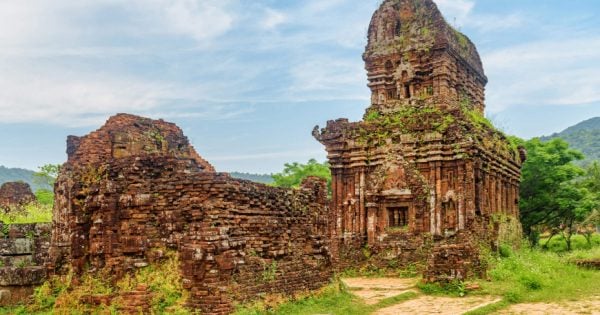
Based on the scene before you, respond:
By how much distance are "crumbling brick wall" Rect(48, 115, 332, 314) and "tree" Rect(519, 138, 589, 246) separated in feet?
67.3

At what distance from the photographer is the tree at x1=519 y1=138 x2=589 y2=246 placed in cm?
2941

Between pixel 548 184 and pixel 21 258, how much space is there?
23853 mm

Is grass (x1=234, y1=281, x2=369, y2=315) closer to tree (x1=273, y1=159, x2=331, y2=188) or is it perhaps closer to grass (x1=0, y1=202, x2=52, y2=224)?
grass (x1=0, y1=202, x2=52, y2=224)

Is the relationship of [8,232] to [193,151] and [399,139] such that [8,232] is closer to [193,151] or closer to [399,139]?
[193,151]

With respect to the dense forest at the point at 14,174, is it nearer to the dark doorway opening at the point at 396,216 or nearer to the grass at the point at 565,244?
the grass at the point at 565,244

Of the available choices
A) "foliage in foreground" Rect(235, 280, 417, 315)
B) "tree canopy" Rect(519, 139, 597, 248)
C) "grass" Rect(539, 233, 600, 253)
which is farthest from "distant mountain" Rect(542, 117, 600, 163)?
"foliage in foreground" Rect(235, 280, 417, 315)

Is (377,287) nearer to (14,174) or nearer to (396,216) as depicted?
(396,216)

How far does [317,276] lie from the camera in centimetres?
1264

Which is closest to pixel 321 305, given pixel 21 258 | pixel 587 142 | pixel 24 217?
pixel 21 258

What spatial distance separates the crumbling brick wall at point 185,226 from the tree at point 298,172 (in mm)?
28219

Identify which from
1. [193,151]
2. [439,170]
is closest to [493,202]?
[439,170]

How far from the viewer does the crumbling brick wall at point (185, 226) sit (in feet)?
32.7

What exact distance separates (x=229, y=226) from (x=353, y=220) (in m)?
11.5

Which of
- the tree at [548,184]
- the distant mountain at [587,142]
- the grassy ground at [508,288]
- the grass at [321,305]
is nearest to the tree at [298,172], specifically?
the tree at [548,184]
